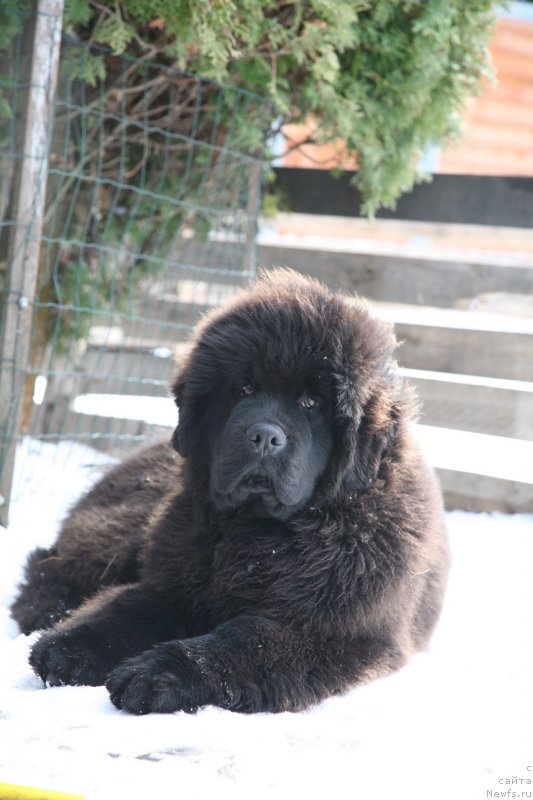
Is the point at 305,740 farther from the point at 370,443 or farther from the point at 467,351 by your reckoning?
the point at 467,351

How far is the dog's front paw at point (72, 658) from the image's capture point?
8.21 ft

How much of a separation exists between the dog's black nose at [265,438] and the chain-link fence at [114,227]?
2006 mm

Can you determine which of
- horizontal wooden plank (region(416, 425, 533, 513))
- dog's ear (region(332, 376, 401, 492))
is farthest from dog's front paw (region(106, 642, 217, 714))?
horizontal wooden plank (region(416, 425, 533, 513))

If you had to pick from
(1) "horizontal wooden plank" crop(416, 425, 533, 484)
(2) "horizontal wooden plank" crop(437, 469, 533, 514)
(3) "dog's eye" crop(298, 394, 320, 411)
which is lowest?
(2) "horizontal wooden plank" crop(437, 469, 533, 514)

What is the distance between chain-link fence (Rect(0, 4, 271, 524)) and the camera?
14.4 feet

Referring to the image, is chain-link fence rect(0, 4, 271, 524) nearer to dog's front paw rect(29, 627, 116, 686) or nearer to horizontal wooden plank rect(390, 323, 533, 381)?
horizontal wooden plank rect(390, 323, 533, 381)

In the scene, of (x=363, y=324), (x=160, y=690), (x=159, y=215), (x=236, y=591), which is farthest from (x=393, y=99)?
(x=160, y=690)

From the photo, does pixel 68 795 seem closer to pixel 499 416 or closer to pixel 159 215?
pixel 499 416

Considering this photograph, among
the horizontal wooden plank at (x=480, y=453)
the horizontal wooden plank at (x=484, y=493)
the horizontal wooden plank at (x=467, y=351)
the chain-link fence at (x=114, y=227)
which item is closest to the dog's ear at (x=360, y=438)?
the chain-link fence at (x=114, y=227)

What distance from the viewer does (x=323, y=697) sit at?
2502 millimetres

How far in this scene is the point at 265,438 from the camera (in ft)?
8.39

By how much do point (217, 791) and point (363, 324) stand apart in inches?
57.5

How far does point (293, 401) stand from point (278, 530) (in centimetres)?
38

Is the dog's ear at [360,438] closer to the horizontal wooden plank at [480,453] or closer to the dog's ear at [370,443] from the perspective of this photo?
the dog's ear at [370,443]
